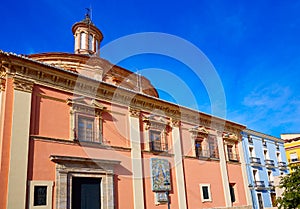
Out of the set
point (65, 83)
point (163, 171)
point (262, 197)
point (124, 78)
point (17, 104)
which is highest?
point (124, 78)

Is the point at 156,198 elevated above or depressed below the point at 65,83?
→ below

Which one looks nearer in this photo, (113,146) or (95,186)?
(95,186)

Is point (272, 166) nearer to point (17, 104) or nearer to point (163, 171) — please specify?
point (163, 171)

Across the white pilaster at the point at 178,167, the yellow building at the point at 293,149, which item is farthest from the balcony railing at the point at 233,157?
Answer: the yellow building at the point at 293,149

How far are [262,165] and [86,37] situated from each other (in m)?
16.8

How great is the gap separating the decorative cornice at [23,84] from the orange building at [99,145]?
38 millimetres

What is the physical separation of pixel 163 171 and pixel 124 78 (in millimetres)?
6811

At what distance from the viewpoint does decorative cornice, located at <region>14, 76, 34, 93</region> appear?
11.8 meters

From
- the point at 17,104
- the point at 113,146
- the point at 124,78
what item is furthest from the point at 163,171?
the point at 17,104

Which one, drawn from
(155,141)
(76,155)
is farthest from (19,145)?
(155,141)

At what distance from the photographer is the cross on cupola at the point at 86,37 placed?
21.1 meters

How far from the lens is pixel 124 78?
19422 mm

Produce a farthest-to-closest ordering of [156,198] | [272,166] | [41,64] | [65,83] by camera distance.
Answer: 1. [272,166]
2. [156,198]
3. [65,83]
4. [41,64]

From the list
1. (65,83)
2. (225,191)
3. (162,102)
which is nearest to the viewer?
(65,83)
